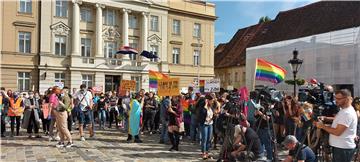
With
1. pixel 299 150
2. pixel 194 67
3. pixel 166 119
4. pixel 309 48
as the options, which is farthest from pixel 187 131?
pixel 194 67

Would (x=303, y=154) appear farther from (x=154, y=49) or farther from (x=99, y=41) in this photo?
(x=154, y=49)

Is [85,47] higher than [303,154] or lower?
higher

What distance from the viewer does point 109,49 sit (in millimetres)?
39594

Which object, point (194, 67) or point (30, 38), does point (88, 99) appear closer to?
point (30, 38)

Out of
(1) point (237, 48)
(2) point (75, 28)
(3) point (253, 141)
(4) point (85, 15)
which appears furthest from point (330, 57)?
(1) point (237, 48)

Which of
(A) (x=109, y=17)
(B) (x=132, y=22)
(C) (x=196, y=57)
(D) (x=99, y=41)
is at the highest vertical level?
(A) (x=109, y=17)

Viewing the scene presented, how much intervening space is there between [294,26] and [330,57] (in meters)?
18.3

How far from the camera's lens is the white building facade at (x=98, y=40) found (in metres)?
35.7

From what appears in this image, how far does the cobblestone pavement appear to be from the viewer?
9609 mm

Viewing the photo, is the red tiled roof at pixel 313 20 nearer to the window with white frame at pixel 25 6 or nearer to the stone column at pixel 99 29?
the stone column at pixel 99 29

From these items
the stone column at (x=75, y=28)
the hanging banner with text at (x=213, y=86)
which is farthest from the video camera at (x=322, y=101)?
the stone column at (x=75, y=28)

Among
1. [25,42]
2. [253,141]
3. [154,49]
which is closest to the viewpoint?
[253,141]

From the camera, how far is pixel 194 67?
150 ft

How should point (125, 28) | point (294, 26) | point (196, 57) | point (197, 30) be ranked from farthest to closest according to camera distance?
point (196, 57), point (197, 30), point (294, 26), point (125, 28)
